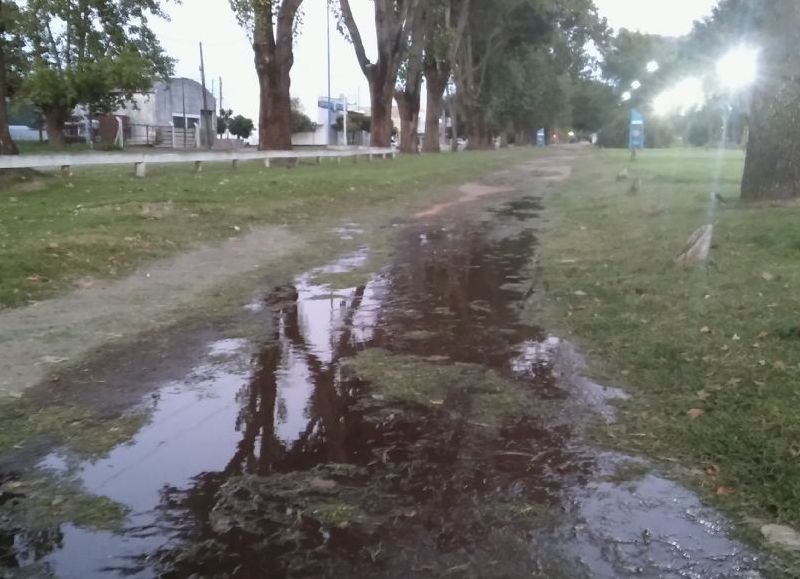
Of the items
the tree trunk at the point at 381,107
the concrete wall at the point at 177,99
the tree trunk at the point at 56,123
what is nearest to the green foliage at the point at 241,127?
the concrete wall at the point at 177,99

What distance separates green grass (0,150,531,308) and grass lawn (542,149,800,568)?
4685mm

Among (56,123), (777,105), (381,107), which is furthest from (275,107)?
(56,123)

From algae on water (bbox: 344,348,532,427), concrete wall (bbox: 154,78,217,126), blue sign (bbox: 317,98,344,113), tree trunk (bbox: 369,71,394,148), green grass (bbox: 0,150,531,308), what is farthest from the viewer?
blue sign (bbox: 317,98,344,113)

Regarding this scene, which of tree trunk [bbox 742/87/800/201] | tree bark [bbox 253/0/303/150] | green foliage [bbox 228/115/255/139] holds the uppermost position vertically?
tree bark [bbox 253/0/303/150]

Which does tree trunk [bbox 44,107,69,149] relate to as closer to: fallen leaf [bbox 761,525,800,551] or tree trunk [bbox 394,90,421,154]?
tree trunk [bbox 394,90,421,154]

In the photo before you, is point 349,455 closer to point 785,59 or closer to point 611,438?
point 611,438

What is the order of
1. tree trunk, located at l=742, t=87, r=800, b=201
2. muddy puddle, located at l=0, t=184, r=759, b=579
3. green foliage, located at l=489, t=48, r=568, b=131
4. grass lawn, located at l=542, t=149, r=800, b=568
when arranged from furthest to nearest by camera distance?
green foliage, located at l=489, t=48, r=568, b=131, tree trunk, located at l=742, t=87, r=800, b=201, grass lawn, located at l=542, t=149, r=800, b=568, muddy puddle, located at l=0, t=184, r=759, b=579

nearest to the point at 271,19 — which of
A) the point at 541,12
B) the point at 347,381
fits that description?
the point at 347,381

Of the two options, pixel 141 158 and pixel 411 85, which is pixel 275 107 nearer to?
pixel 141 158

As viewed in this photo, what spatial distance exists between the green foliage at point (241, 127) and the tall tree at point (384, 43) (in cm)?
3757

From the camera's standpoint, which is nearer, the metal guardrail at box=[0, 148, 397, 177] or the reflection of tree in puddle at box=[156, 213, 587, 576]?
the reflection of tree in puddle at box=[156, 213, 587, 576]

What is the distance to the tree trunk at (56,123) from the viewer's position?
36.8m

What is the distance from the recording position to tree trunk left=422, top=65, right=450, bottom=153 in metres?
43.8

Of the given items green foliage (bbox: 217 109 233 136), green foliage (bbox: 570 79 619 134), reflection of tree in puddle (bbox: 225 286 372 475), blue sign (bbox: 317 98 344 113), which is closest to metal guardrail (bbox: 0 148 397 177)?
reflection of tree in puddle (bbox: 225 286 372 475)
